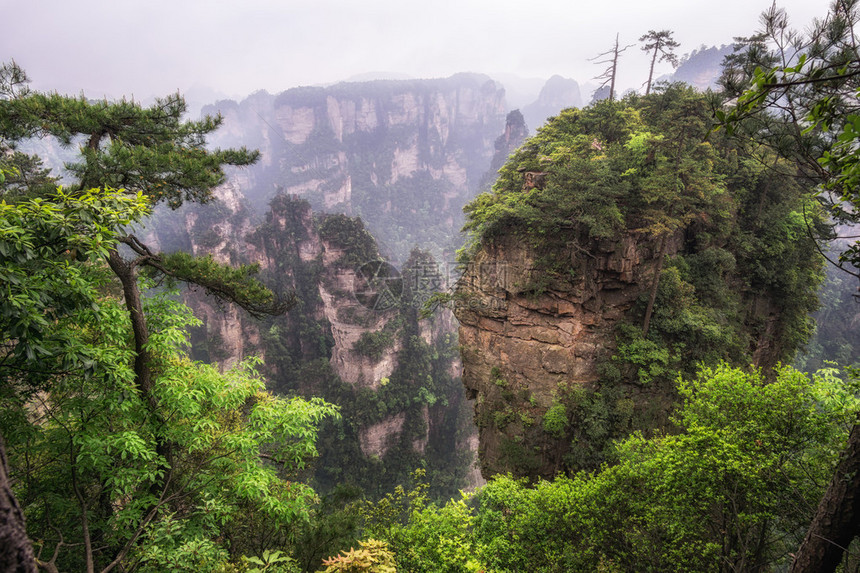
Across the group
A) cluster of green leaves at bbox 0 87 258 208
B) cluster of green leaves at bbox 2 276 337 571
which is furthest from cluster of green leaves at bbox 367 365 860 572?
cluster of green leaves at bbox 0 87 258 208

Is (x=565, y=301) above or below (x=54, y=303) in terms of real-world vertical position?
below

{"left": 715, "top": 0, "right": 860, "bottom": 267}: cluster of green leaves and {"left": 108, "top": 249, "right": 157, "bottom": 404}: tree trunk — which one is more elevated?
{"left": 715, "top": 0, "right": 860, "bottom": 267}: cluster of green leaves

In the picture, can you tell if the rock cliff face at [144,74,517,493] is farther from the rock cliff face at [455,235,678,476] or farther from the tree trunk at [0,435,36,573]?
the tree trunk at [0,435,36,573]

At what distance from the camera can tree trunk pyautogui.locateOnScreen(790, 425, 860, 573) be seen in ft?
10.6

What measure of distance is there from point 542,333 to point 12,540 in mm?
12151

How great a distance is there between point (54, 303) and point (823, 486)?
9.45 m

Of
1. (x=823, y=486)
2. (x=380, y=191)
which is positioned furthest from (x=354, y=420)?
(x=380, y=191)

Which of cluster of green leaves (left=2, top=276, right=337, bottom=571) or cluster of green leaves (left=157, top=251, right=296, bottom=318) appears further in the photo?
cluster of green leaves (left=157, top=251, right=296, bottom=318)

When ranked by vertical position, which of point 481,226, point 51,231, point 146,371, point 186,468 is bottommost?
point 186,468

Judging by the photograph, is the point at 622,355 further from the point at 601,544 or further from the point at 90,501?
the point at 90,501

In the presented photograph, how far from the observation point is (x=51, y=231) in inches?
128

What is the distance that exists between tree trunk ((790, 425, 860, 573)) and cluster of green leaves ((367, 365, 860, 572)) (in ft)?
6.08

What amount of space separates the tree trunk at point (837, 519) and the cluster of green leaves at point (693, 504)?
1.85 meters

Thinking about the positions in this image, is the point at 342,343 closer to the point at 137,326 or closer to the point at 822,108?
the point at 137,326
